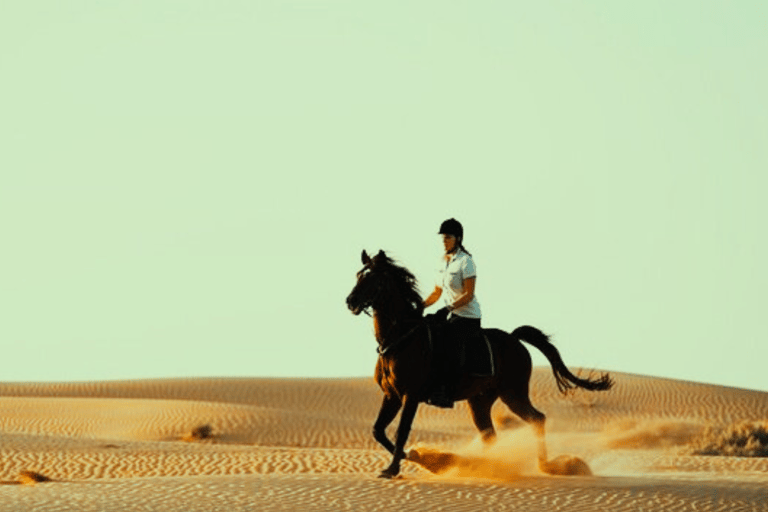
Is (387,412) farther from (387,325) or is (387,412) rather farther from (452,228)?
(452,228)

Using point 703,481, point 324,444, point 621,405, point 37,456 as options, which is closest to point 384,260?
point 703,481

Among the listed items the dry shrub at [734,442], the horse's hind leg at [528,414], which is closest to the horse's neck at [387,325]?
the horse's hind leg at [528,414]

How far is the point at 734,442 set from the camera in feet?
101

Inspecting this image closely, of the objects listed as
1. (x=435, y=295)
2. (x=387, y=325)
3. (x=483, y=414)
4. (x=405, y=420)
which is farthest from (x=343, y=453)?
(x=387, y=325)

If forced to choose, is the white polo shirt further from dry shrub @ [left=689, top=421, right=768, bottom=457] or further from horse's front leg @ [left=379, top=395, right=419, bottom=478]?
dry shrub @ [left=689, top=421, right=768, bottom=457]

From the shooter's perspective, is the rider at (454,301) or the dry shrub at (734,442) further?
the dry shrub at (734,442)

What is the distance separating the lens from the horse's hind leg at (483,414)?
1703cm

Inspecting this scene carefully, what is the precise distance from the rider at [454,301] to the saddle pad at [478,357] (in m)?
0.10

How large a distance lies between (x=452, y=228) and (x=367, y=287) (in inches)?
52.3

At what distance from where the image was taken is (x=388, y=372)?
16078 mm

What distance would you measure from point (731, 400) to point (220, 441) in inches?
814

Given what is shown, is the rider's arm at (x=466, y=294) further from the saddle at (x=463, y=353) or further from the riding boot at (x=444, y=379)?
the riding boot at (x=444, y=379)

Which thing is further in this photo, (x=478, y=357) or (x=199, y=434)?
(x=199, y=434)

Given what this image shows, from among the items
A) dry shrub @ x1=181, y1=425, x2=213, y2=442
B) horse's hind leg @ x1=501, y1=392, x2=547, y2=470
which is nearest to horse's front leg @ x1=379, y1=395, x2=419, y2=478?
horse's hind leg @ x1=501, y1=392, x2=547, y2=470
